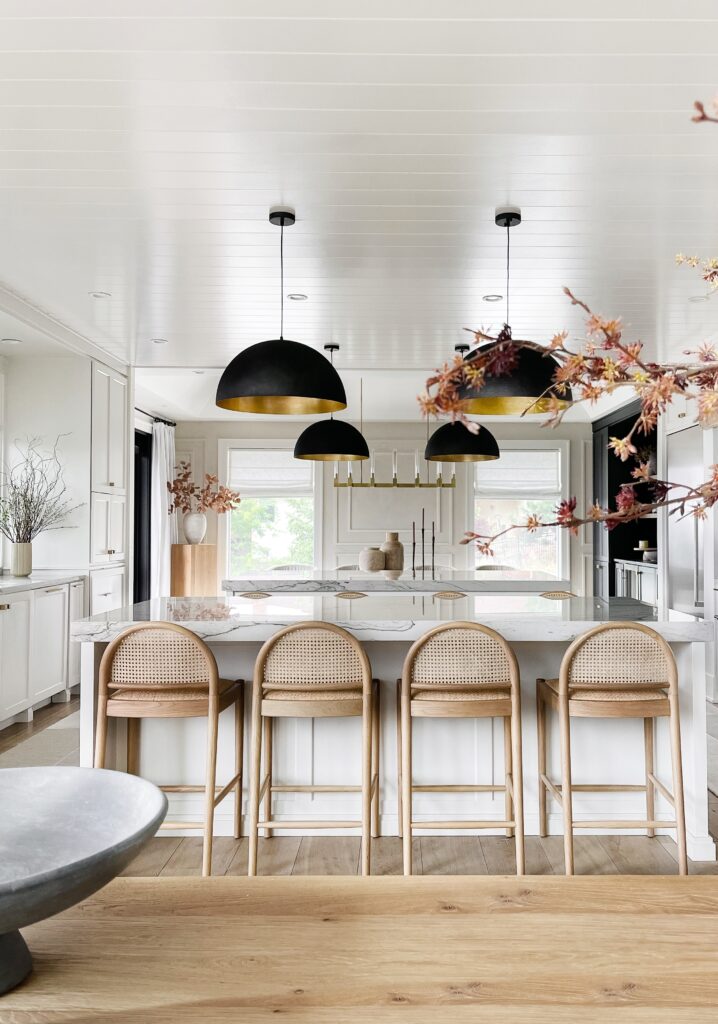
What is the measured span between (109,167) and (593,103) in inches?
69.1

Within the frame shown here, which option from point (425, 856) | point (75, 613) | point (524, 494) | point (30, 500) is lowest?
point (425, 856)

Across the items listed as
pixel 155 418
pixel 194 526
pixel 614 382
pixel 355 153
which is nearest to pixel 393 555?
pixel 194 526

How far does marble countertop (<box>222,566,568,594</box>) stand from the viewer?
17.5 ft

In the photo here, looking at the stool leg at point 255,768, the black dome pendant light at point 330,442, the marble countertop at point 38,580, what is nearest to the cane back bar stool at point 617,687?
the stool leg at point 255,768

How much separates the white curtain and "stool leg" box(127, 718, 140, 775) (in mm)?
5489

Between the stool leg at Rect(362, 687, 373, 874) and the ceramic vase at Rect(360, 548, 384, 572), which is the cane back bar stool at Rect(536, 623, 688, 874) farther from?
the ceramic vase at Rect(360, 548, 384, 572)

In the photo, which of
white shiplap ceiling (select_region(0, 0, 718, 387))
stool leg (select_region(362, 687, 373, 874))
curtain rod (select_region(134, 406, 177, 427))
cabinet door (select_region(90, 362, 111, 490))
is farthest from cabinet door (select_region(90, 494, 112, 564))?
stool leg (select_region(362, 687, 373, 874))

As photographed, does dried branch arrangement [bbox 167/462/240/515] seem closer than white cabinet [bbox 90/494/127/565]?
No

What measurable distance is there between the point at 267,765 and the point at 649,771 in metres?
1.51

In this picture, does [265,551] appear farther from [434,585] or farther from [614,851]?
[614,851]

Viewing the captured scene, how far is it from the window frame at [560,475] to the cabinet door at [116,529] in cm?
432

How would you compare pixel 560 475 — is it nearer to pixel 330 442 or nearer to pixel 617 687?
pixel 330 442

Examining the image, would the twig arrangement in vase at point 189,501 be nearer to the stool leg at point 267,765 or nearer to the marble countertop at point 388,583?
the marble countertop at point 388,583

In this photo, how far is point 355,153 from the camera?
9.27ft
